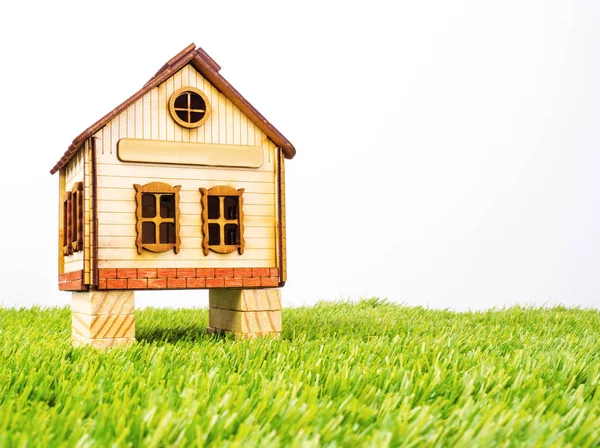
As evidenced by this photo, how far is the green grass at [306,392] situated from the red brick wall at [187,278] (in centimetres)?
52

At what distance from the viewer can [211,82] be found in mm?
6598

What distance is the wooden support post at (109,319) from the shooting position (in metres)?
6.18

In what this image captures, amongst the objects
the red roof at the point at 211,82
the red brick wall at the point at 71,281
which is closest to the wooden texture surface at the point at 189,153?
the red roof at the point at 211,82

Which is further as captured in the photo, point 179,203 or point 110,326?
point 179,203

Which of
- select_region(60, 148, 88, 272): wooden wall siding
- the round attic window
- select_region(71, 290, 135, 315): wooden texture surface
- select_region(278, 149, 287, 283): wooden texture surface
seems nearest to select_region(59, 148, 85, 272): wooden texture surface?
select_region(60, 148, 88, 272): wooden wall siding

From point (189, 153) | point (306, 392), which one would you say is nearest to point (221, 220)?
point (189, 153)

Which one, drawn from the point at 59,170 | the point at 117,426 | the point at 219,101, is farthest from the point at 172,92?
the point at 117,426

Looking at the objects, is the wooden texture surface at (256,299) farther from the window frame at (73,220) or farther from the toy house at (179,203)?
the window frame at (73,220)

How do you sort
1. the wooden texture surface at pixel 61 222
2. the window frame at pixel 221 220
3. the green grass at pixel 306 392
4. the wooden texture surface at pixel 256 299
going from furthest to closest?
the wooden texture surface at pixel 61 222
the wooden texture surface at pixel 256 299
the window frame at pixel 221 220
the green grass at pixel 306 392

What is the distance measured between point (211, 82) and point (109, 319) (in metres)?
2.30

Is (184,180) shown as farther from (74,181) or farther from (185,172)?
(74,181)

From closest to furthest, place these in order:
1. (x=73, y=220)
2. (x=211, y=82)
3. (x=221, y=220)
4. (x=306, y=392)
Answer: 1. (x=306, y=392)
2. (x=221, y=220)
3. (x=211, y=82)
4. (x=73, y=220)

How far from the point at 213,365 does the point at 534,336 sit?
3649 mm

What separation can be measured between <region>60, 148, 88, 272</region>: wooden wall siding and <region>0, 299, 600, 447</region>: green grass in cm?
74
